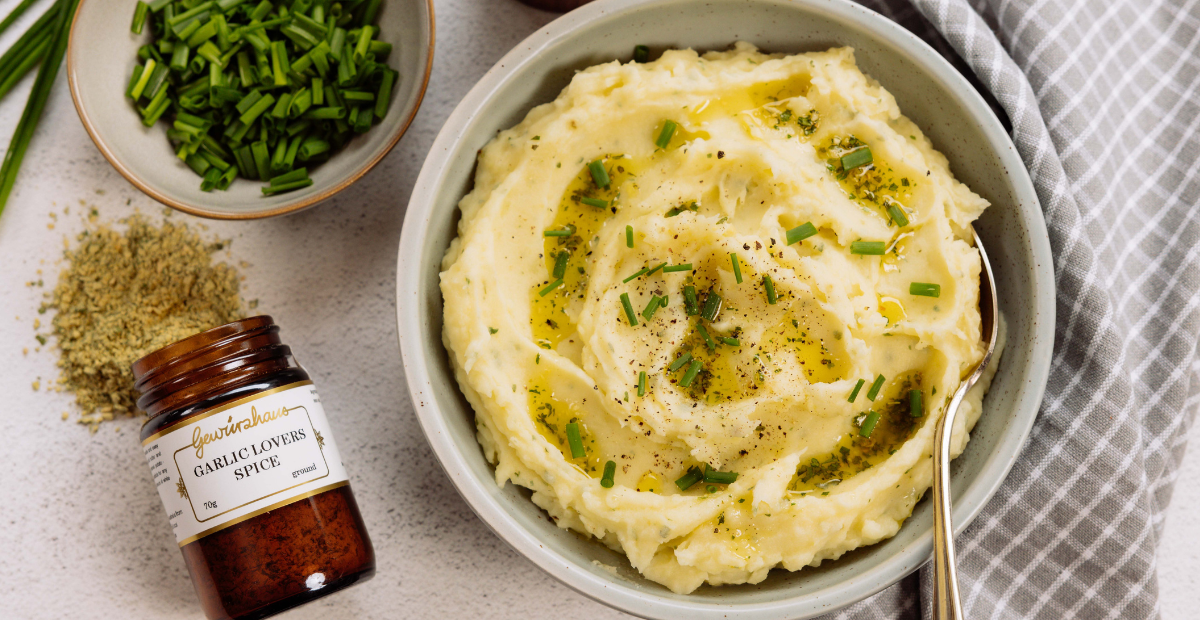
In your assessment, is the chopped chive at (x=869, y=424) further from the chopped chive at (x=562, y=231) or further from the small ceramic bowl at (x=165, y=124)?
the small ceramic bowl at (x=165, y=124)

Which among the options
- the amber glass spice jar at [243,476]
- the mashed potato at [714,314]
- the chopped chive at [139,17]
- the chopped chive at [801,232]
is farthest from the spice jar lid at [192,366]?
the chopped chive at [801,232]

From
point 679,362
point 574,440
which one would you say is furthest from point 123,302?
point 679,362

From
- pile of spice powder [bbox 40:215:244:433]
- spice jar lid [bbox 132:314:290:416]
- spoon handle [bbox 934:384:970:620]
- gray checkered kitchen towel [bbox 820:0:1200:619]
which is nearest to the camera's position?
spoon handle [bbox 934:384:970:620]

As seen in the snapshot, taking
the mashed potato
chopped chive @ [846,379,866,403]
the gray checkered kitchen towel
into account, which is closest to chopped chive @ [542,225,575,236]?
A: the mashed potato

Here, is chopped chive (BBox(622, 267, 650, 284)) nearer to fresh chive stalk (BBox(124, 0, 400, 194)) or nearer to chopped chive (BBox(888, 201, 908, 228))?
chopped chive (BBox(888, 201, 908, 228))

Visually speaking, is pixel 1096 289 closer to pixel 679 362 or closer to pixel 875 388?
pixel 875 388

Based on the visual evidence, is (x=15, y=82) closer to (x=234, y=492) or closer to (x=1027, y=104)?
(x=234, y=492)

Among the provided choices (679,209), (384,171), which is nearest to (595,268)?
(679,209)
